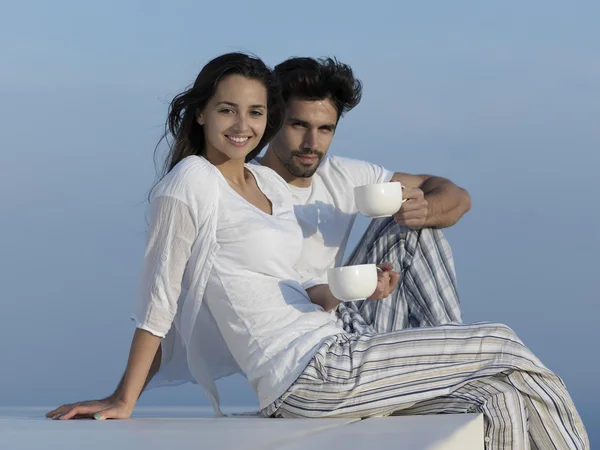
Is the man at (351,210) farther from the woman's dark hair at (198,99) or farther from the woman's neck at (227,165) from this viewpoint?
the woman's dark hair at (198,99)

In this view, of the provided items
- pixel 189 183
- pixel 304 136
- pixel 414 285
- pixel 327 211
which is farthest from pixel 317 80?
pixel 189 183

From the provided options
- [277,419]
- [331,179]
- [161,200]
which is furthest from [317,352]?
[331,179]

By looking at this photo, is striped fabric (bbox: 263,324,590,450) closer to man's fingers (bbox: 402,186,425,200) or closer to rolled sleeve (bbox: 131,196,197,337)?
rolled sleeve (bbox: 131,196,197,337)

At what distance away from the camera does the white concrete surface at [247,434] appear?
6.85 ft

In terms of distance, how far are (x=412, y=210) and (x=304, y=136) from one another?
72cm

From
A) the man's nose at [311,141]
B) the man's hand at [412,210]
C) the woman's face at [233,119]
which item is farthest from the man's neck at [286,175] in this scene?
the woman's face at [233,119]

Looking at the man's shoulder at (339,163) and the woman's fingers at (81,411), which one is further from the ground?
the man's shoulder at (339,163)

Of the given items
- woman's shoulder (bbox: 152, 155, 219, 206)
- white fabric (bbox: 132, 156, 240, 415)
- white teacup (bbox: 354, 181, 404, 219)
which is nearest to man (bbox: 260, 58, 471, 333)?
white teacup (bbox: 354, 181, 404, 219)

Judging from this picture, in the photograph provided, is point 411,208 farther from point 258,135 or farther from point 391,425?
point 391,425

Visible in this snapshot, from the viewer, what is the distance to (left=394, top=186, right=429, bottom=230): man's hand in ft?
11.9

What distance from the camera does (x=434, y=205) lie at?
3.75 metres

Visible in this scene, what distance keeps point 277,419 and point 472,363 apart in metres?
0.65

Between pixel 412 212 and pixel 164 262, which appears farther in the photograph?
pixel 412 212

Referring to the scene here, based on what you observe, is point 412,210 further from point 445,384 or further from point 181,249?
point 181,249
